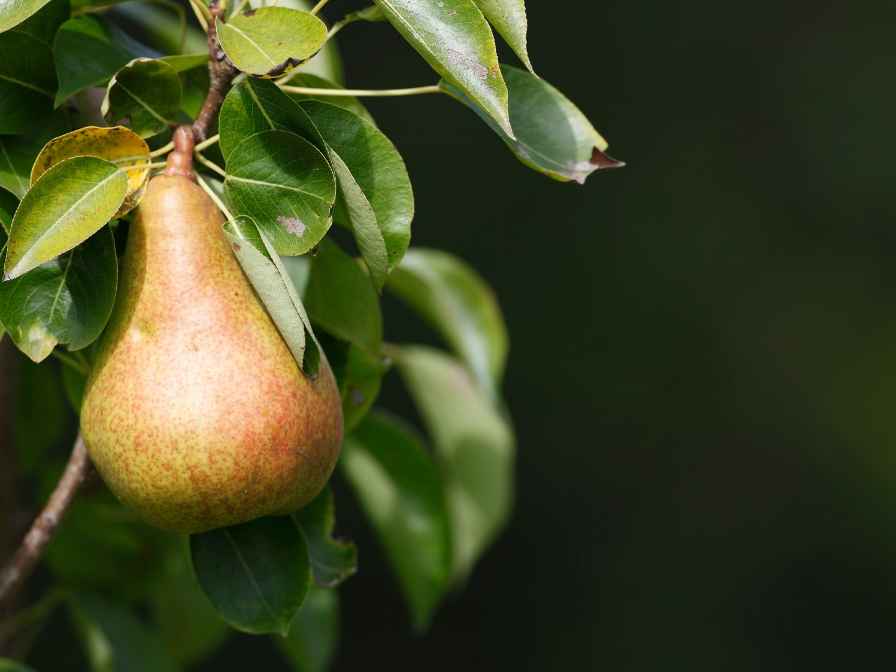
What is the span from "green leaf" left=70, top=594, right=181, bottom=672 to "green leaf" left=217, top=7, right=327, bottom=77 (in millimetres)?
631

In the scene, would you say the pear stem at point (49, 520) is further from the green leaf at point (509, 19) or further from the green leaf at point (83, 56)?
the green leaf at point (509, 19)

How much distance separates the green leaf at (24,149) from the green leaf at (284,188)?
117 mm

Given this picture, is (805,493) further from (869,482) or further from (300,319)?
(300,319)

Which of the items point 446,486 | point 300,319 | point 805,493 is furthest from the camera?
point 805,493

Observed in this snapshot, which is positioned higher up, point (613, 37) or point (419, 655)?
point (613, 37)

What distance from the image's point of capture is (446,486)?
1.31 meters

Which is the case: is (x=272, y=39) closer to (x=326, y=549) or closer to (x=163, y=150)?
(x=163, y=150)

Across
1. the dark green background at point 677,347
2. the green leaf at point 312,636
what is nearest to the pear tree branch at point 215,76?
the green leaf at point 312,636

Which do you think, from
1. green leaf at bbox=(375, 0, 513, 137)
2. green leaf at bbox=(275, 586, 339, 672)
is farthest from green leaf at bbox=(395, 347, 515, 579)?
green leaf at bbox=(375, 0, 513, 137)

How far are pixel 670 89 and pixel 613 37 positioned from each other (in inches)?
8.7

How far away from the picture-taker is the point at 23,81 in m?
0.74

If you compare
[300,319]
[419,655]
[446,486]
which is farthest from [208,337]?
[419,655]

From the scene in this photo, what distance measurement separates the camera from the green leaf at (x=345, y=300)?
0.83 metres

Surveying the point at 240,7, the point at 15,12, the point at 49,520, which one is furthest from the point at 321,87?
the point at 49,520
